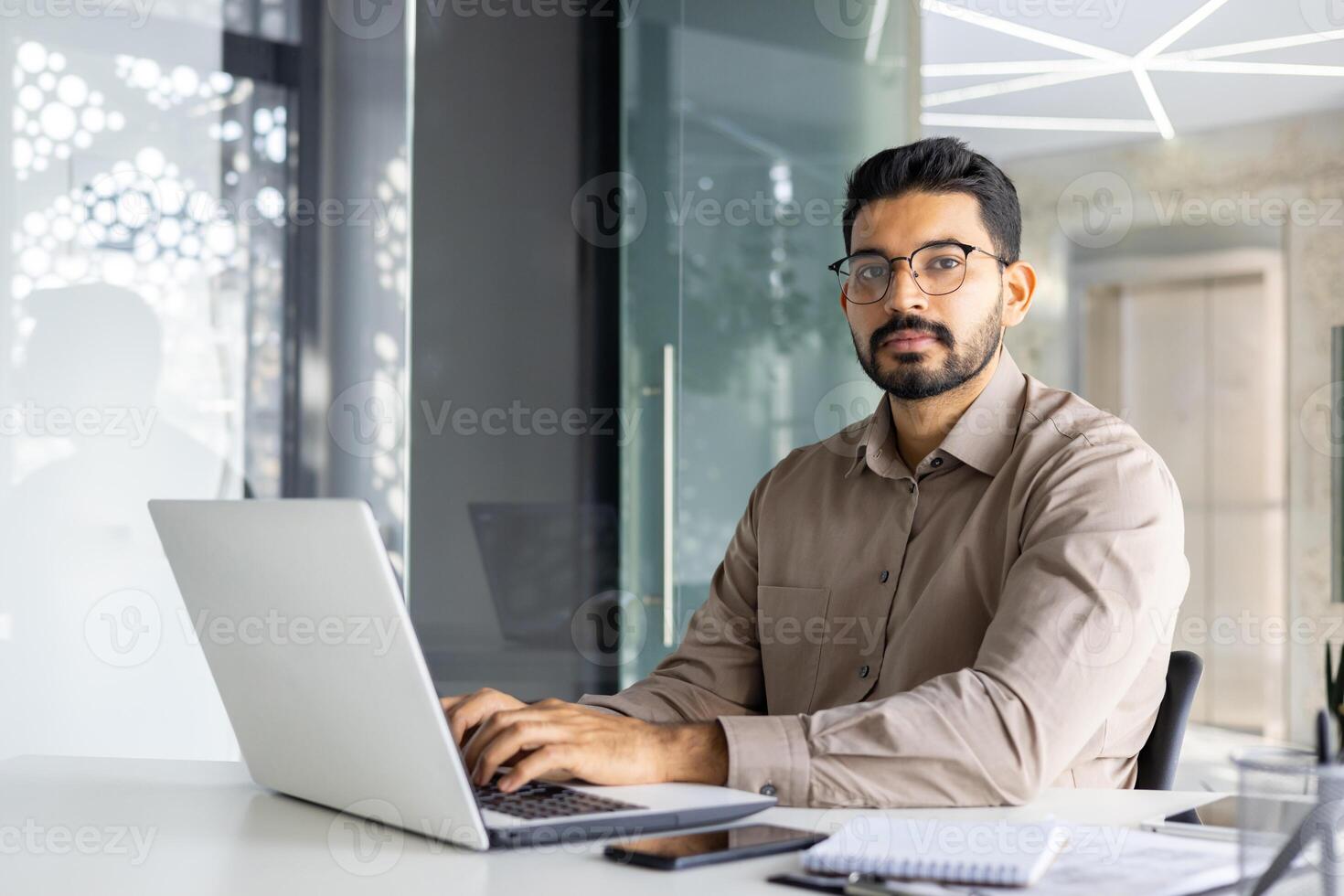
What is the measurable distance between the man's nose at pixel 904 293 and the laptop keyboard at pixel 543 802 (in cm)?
86

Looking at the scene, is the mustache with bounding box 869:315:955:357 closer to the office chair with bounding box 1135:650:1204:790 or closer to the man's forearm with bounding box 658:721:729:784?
the office chair with bounding box 1135:650:1204:790

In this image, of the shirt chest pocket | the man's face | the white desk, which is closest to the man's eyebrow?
the man's face

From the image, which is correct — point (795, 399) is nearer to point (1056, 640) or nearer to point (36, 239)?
point (36, 239)

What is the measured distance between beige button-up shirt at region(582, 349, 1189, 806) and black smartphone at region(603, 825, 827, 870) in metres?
0.18

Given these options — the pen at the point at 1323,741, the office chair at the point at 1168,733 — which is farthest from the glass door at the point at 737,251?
the pen at the point at 1323,741

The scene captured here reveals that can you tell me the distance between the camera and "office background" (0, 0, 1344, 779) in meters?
3.07

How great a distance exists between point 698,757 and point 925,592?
494 millimetres

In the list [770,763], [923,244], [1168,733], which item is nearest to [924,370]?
[923,244]

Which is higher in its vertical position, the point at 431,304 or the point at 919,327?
the point at 431,304

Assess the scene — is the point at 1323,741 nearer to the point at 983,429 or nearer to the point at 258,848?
the point at 258,848

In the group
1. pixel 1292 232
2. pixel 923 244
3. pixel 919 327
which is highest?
pixel 1292 232

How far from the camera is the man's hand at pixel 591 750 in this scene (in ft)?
4.09

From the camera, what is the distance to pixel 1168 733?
1.59 meters

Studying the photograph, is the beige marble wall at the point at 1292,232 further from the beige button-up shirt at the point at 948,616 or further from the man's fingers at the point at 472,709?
the man's fingers at the point at 472,709
